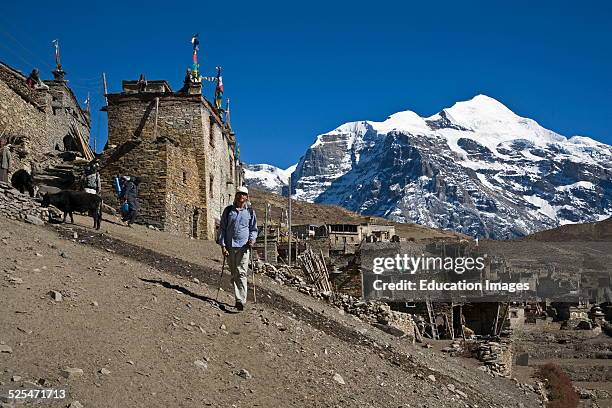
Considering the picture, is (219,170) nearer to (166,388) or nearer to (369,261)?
(369,261)

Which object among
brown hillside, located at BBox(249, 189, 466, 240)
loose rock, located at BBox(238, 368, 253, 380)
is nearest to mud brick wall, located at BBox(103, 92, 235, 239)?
loose rock, located at BBox(238, 368, 253, 380)

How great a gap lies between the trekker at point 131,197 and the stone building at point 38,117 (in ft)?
11.0

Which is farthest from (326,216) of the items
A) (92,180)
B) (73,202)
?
(73,202)

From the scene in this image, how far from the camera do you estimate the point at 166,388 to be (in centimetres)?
781

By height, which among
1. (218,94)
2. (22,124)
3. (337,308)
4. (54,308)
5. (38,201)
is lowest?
(337,308)

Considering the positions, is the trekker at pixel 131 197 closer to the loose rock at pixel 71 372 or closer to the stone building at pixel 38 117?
the stone building at pixel 38 117

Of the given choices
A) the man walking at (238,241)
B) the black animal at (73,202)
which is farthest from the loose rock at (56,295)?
the black animal at (73,202)

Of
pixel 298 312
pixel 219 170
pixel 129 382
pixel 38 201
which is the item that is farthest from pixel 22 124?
pixel 129 382

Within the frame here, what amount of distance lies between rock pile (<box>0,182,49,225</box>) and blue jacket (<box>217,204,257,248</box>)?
4939 mm

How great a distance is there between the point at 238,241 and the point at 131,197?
1390 cm

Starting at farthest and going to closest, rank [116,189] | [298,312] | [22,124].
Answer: [22,124], [116,189], [298,312]

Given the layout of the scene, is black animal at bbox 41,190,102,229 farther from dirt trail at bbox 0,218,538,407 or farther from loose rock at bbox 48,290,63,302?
loose rock at bbox 48,290,63,302

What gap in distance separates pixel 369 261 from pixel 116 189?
11.6 metres

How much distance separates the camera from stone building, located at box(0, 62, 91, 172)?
2570 cm
